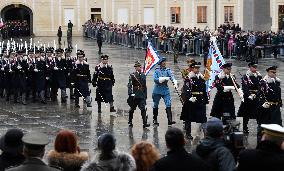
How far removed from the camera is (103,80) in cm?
2303

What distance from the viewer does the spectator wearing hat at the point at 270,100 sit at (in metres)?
18.1

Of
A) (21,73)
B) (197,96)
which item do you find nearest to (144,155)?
(197,96)

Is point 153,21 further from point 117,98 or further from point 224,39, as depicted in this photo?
point 117,98

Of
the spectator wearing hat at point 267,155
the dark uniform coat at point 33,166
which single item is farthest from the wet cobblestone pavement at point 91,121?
the dark uniform coat at point 33,166

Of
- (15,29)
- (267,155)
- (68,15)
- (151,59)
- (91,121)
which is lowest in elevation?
(91,121)

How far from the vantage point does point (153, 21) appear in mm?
70875

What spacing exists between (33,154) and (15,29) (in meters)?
57.5

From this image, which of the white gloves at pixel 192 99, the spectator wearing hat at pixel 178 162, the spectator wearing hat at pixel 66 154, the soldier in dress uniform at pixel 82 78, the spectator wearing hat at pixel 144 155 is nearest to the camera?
the spectator wearing hat at pixel 178 162

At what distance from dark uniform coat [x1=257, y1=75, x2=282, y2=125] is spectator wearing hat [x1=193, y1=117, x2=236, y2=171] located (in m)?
8.37

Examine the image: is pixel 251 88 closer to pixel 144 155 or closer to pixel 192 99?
pixel 192 99

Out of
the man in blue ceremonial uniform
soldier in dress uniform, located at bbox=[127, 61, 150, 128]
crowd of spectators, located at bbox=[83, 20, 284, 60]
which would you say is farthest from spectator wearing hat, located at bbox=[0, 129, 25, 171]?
crowd of spectators, located at bbox=[83, 20, 284, 60]

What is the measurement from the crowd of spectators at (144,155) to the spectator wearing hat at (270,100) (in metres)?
8.20

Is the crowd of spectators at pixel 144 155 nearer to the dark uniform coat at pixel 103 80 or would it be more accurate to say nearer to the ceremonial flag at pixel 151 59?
the ceremonial flag at pixel 151 59

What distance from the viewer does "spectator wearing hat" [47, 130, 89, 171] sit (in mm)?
9414
